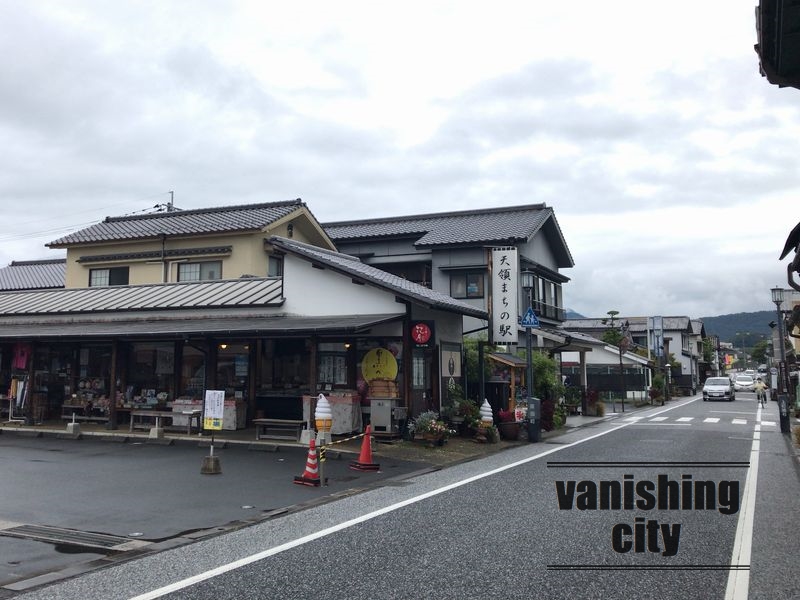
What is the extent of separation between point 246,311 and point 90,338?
447 cm

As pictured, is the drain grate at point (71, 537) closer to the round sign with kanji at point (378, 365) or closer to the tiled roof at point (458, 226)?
the round sign with kanji at point (378, 365)

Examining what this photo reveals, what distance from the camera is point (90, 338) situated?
19.1 m

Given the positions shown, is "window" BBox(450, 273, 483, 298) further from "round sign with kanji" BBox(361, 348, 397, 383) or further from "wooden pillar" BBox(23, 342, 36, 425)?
"wooden pillar" BBox(23, 342, 36, 425)

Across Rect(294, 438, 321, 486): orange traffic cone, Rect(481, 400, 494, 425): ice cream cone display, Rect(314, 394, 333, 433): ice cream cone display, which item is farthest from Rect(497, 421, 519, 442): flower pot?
Rect(294, 438, 321, 486): orange traffic cone

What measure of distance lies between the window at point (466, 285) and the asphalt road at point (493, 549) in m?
19.7

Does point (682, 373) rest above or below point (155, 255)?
below

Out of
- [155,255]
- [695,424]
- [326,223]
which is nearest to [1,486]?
[155,255]

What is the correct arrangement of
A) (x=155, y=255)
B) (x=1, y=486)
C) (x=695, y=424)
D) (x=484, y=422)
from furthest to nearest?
(x=155, y=255)
(x=695, y=424)
(x=484, y=422)
(x=1, y=486)

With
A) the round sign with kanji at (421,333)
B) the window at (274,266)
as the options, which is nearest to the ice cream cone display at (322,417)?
the round sign with kanji at (421,333)

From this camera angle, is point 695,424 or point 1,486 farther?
point 695,424

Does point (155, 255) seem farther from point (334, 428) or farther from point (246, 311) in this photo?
point (334, 428)

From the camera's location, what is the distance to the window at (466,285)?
31.8 metres

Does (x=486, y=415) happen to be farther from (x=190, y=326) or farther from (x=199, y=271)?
(x=199, y=271)

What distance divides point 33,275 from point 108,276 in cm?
1114
